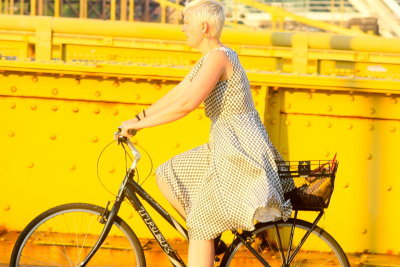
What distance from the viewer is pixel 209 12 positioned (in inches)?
134

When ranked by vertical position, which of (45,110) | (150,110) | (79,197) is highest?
(150,110)

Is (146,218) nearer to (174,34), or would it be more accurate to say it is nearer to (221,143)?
(221,143)

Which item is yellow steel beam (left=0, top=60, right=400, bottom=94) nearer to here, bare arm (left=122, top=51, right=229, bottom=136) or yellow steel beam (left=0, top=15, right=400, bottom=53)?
yellow steel beam (left=0, top=15, right=400, bottom=53)

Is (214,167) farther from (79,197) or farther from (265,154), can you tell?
(79,197)

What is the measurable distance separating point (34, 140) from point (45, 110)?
0.17 metres

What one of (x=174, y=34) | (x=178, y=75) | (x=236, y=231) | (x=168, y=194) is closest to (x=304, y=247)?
(x=236, y=231)

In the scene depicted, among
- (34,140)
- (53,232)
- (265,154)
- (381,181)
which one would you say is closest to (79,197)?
(34,140)

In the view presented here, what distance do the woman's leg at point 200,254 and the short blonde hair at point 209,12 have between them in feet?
2.43

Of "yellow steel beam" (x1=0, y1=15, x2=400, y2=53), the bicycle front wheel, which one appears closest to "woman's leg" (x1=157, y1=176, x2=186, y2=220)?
the bicycle front wheel

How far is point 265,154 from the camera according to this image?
3.49 metres

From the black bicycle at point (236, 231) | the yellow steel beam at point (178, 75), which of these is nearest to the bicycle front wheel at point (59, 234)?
the black bicycle at point (236, 231)

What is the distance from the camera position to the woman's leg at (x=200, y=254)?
3.53 meters

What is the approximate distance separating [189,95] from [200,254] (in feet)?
1.90

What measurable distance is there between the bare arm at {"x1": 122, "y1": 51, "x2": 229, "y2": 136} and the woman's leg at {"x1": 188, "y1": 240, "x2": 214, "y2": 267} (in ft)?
1.52
